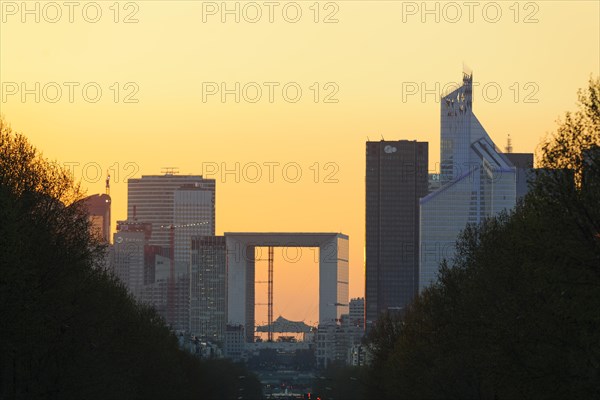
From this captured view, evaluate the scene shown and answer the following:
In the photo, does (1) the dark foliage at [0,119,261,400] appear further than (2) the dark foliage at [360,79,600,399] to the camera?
Yes

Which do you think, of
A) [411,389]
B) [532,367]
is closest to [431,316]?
[411,389]

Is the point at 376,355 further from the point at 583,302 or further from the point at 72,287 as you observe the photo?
the point at 583,302

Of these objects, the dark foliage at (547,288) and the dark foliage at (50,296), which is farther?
the dark foliage at (50,296)

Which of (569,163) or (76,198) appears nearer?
(569,163)

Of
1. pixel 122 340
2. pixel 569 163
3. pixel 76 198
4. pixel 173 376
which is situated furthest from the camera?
pixel 173 376

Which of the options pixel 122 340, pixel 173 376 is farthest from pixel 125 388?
pixel 173 376

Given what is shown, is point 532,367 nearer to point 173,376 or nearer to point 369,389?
point 173,376

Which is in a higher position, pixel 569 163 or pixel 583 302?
pixel 569 163

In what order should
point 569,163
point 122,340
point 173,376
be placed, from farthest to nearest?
point 173,376, point 122,340, point 569,163

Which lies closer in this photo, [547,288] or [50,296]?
[547,288]
